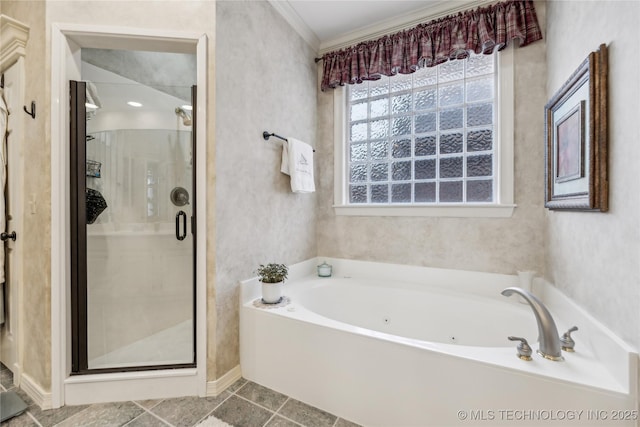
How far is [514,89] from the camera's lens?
1.91 metres

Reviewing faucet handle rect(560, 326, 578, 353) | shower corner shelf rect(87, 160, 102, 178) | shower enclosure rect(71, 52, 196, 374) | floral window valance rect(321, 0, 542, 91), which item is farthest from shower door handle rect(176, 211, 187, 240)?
faucet handle rect(560, 326, 578, 353)

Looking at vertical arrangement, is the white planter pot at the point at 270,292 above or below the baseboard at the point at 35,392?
above

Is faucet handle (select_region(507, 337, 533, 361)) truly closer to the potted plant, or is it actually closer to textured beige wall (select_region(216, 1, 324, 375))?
the potted plant

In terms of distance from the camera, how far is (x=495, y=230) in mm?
1975

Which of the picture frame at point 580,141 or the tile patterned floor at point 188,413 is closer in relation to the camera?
the picture frame at point 580,141

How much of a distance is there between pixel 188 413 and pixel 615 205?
2.12 meters

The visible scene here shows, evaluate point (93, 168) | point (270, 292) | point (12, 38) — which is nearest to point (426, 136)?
point (270, 292)

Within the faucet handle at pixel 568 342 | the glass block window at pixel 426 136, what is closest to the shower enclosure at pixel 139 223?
the glass block window at pixel 426 136

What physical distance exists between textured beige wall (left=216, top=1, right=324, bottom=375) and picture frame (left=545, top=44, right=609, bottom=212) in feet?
5.57

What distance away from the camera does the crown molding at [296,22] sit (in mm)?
2066

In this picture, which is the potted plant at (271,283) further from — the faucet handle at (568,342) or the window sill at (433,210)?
the faucet handle at (568,342)

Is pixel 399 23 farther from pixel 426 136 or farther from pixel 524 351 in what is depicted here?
pixel 524 351

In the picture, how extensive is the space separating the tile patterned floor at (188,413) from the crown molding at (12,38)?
1.95 m

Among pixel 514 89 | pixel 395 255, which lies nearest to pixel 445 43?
pixel 514 89
